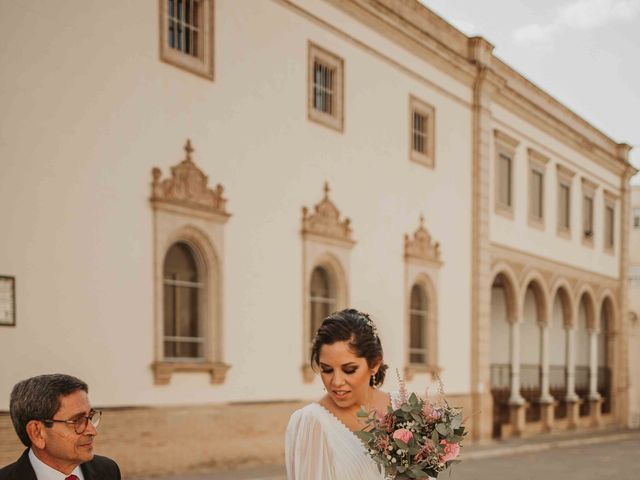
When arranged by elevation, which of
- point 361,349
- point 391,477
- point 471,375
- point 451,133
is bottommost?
point 471,375

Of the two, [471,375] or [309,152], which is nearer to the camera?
[309,152]

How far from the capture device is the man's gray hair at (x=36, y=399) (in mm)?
3645

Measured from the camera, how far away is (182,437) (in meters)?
13.2

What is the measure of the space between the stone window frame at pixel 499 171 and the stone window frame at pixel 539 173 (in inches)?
52.2

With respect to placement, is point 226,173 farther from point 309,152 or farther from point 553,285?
point 553,285

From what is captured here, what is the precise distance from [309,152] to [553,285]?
45.6 ft

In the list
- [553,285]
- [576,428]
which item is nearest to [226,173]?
[553,285]

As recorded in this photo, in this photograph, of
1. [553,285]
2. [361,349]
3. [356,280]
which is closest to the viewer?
[361,349]

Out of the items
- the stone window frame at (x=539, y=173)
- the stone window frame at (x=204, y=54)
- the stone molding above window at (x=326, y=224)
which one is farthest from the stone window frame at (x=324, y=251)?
the stone window frame at (x=539, y=173)

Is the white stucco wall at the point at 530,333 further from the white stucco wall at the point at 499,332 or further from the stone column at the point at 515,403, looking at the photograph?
the stone column at the point at 515,403

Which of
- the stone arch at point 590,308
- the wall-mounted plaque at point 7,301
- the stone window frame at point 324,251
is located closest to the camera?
the wall-mounted plaque at point 7,301

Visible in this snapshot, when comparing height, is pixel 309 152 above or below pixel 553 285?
above

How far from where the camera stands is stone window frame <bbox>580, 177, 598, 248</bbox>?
30111mm

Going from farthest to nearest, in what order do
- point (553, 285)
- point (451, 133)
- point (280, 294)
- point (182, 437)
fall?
1. point (553, 285)
2. point (451, 133)
3. point (280, 294)
4. point (182, 437)
